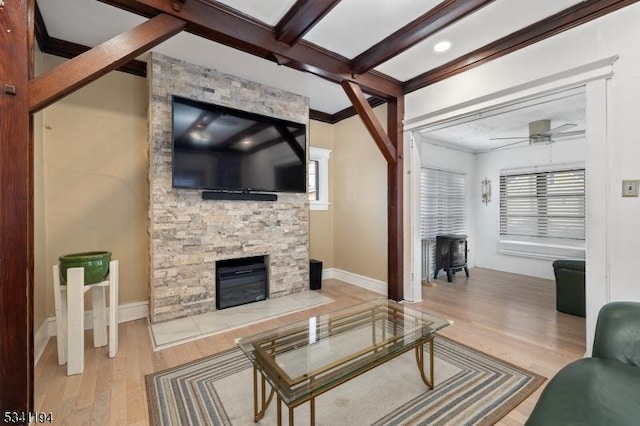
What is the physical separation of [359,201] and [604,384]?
330 cm

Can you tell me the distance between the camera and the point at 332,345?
169 cm

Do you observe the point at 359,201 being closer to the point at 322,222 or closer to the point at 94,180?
the point at 322,222

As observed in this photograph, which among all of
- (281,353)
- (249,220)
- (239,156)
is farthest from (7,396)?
(239,156)

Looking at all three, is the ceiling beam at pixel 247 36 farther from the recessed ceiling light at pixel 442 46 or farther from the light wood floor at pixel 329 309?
the light wood floor at pixel 329 309

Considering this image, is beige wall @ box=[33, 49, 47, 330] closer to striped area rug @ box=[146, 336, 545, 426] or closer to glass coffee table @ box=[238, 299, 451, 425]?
striped area rug @ box=[146, 336, 545, 426]

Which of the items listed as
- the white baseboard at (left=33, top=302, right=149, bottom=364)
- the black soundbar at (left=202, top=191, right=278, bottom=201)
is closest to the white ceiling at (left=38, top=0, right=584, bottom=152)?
the black soundbar at (left=202, top=191, right=278, bottom=201)

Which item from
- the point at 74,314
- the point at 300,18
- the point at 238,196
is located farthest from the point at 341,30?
the point at 74,314

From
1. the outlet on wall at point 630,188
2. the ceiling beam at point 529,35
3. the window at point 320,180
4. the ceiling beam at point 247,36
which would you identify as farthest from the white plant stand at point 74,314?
the outlet on wall at point 630,188

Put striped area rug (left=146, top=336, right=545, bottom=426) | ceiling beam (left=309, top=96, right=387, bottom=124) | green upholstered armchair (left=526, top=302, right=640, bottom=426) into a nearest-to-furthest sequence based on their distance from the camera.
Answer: green upholstered armchair (left=526, top=302, right=640, bottom=426) → striped area rug (left=146, top=336, right=545, bottom=426) → ceiling beam (left=309, top=96, right=387, bottom=124)

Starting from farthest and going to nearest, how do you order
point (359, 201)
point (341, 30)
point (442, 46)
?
point (359, 201)
point (442, 46)
point (341, 30)

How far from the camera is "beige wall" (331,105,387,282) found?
155 inches

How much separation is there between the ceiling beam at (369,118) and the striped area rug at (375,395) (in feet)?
7.48

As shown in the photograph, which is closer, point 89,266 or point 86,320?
point 89,266

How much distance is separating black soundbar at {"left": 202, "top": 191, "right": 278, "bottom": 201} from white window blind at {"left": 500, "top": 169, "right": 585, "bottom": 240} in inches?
182
